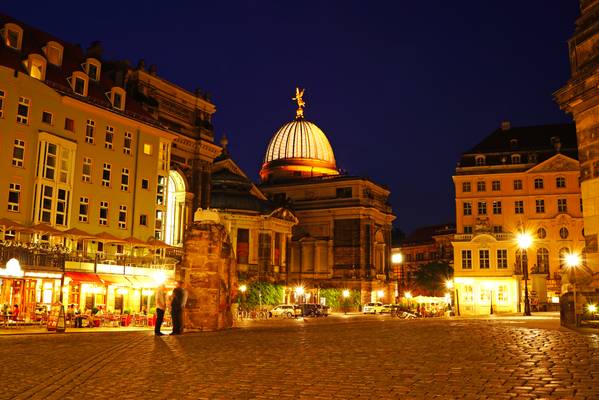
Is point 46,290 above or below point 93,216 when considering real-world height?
below

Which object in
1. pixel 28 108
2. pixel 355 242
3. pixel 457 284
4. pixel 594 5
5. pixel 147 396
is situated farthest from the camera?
pixel 355 242

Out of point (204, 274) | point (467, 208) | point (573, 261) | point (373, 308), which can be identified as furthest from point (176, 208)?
point (573, 261)

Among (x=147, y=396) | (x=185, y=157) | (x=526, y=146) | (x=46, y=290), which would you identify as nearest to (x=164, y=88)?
(x=185, y=157)

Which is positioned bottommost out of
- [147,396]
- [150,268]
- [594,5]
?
[147,396]

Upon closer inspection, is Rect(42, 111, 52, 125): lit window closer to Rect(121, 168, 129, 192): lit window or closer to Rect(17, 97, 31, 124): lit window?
Rect(17, 97, 31, 124): lit window

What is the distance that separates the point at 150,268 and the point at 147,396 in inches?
1669

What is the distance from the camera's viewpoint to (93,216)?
52625mm

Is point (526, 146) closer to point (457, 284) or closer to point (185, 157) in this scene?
point (457, 284)

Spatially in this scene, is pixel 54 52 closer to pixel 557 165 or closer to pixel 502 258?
pixel 502 258

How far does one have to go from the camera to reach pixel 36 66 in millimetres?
50219

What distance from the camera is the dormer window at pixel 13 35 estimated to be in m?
50.1

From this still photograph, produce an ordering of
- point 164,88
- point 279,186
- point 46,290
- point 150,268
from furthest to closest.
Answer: point 279,186
point 164,88
point 150,268
point 46,290

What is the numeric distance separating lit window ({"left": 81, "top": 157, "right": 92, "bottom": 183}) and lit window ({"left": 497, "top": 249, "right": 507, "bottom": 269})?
45922 mm

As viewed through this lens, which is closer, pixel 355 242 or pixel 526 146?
pixel 526 146
